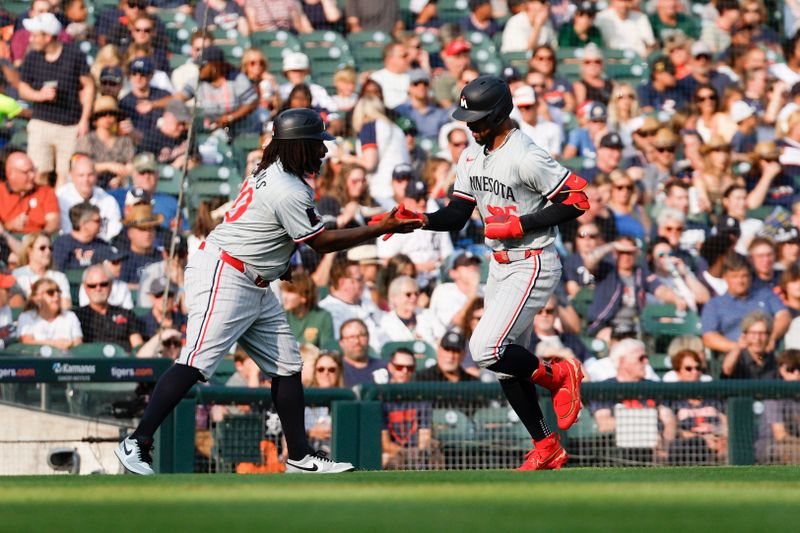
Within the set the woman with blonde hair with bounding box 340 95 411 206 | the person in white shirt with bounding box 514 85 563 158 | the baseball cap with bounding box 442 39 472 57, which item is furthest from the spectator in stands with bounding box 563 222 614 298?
the baseball cap with bounding box 442 39 472 57

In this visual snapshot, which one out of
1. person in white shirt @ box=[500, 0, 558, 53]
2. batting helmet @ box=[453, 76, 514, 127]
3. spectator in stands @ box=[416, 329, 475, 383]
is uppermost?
person in white shirt @ box=[500, 0, 558, 53]

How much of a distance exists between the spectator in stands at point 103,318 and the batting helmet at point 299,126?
3935mm

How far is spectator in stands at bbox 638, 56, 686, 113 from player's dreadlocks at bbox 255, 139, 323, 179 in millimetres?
7008

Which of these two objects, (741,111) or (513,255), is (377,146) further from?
(513,255)

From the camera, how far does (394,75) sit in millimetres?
12750

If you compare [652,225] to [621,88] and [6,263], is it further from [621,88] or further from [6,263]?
[6,263]

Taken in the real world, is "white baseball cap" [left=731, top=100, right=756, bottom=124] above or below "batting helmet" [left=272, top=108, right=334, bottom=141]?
above

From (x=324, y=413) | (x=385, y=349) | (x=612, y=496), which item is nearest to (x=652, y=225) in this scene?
(x=385, y=349)

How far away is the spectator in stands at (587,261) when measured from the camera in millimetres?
11078

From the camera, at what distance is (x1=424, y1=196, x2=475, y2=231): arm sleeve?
682cm

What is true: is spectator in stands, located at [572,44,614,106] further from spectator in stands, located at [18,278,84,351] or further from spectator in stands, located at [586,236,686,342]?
spectator in stands, located at [18,278,84,351]

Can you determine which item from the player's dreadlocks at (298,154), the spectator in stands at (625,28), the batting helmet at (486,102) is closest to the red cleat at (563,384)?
the batting helmet at (486,102)

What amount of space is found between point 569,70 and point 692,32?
5.40 feet

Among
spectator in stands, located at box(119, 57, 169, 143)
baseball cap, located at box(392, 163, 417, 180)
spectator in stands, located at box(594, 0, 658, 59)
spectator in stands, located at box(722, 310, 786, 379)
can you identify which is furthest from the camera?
spectator in stands, located at box(594, 0, 658, 59)
